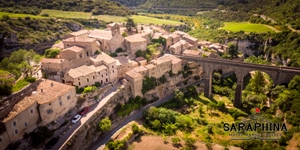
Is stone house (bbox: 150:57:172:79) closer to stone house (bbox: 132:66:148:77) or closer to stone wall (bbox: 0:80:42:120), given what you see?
stone house (bbox: 132:66:148:77)

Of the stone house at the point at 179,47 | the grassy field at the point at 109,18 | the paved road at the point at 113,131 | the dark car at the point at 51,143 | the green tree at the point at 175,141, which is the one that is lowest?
the green tree at the point at 175,141

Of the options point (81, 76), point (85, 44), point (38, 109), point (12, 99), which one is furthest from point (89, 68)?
point (12, 99)

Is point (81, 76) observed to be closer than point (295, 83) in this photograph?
Yes

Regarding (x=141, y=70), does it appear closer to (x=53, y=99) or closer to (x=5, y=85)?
(x=53, y=99)

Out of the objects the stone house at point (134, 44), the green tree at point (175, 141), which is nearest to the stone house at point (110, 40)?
the stone house at point (134, 44)

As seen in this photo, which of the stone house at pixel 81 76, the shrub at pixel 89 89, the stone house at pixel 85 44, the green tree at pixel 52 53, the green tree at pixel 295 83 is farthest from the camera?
the stone house at pixel 85 44

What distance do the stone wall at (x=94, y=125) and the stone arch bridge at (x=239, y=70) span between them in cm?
2115

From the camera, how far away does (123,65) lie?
5450cm

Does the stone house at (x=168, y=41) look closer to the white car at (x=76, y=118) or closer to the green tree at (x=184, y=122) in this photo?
the green tree at (x=184, y=122)

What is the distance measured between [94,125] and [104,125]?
2000 mm

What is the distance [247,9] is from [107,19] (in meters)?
72.0

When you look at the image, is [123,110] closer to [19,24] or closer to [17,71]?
[17,71]

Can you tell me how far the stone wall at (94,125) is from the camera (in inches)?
1505

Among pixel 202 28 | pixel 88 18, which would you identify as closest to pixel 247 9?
pixel 202 28
